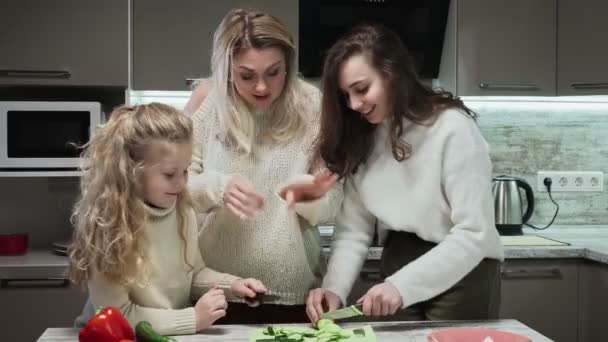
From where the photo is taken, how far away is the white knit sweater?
142 cm

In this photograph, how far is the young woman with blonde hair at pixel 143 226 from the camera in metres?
1.31

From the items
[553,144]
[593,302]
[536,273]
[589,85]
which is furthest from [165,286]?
[553,144]

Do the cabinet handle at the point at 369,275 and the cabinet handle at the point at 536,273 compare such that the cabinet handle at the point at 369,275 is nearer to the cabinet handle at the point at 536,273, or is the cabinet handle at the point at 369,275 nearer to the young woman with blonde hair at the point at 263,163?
the cabinet handle at the point at 536,273

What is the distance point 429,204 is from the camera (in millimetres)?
1475

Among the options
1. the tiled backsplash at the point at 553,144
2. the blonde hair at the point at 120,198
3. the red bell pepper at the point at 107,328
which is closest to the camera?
the red bell pepper at the point at 107,328

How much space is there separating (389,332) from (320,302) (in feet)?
0.54

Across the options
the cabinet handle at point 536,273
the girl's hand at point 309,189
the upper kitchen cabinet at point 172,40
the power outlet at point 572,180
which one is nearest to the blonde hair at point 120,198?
the girl's hand at point 309,189

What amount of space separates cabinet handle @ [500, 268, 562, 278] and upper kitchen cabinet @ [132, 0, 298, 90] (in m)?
1.35

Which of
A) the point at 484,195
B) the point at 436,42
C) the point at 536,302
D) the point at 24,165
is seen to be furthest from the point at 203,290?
the point at 436,42

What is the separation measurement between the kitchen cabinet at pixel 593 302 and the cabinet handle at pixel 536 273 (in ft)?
0.32

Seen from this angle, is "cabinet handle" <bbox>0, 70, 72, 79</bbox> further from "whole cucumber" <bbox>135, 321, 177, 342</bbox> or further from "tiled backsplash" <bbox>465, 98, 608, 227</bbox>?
"tiled backsplash" <bbox>465, 98, 608, 227</bbox>

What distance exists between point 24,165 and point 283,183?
1.33m

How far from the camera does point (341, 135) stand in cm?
155

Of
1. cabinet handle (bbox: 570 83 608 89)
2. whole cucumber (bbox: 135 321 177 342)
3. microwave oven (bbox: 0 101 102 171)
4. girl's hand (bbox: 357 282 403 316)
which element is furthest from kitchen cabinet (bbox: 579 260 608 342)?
microwave oven (bbox: 0 101 102 171)
